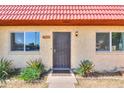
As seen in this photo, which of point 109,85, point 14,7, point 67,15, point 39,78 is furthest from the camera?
point 14,7

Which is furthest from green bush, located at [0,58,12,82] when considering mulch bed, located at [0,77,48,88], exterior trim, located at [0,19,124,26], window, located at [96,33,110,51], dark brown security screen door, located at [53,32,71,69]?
window, located at [96,33,110,51]

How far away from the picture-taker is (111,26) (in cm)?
1998

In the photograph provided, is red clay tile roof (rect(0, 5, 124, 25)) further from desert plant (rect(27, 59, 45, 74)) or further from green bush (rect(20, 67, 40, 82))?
green bush (rect(20, 67, 40, 82))

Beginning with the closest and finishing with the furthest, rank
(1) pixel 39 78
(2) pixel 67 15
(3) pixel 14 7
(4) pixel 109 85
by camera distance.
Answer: (4) pixel 109 85, (1) pixel 39 78, (2) pixel 67 15, (3) pixel 14 7

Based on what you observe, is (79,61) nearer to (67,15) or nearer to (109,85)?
(67,15)

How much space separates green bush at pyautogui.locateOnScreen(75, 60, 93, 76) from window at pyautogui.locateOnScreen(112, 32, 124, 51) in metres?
2.45

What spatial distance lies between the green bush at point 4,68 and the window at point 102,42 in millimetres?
5652

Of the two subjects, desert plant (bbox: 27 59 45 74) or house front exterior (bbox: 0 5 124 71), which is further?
house front exterior (bbox: 0 5 124 71)

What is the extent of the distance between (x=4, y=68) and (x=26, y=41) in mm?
2885

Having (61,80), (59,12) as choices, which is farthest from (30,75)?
(59,12)

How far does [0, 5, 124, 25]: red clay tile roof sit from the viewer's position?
736 inches
